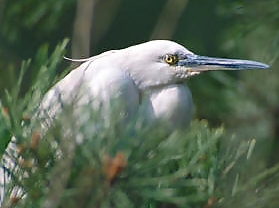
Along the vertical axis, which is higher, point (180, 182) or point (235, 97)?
point (180, 182)

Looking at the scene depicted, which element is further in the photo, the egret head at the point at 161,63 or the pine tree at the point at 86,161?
the egret head at the point at 161,63

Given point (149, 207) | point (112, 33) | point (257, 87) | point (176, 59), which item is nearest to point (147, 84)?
point (176, 59)

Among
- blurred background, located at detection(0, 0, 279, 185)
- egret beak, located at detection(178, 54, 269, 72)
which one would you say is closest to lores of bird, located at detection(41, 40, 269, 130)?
egret beak, located at detection(178, 54, 269, 72)

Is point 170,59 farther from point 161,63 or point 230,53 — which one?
point 230,53

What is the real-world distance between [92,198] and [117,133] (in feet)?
0.21

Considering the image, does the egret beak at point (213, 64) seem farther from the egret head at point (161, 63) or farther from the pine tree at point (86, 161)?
the pine tree at point (86, 161)

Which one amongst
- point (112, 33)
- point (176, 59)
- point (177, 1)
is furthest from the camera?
point (112, 33)

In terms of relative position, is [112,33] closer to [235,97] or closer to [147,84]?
[235,97]

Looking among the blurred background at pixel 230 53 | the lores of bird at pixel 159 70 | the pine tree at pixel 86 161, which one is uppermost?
the pine tree at pixel 86 161

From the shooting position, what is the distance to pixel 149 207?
115 cm

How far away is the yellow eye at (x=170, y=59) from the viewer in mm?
1451

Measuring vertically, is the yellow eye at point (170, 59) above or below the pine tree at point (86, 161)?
below

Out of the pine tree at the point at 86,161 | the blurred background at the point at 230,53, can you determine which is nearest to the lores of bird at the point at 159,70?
the blurred background at the point at 230,53

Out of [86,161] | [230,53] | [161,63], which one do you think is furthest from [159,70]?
[230,53]
